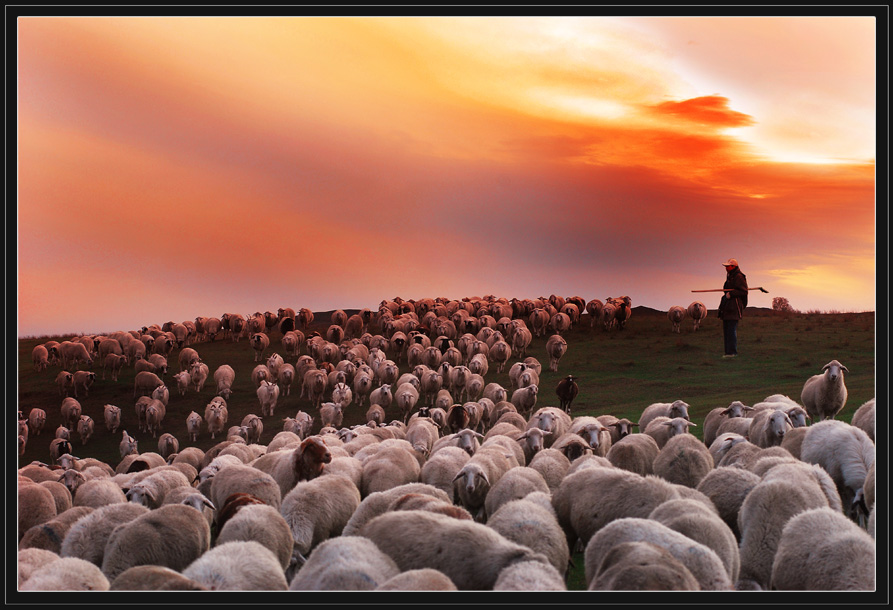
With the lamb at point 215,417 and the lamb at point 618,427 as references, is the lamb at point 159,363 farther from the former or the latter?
the lamb at point 618,427

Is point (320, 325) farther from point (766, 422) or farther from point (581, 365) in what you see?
point (766, 422)

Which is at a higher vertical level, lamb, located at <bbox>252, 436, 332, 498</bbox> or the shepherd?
the shepherd

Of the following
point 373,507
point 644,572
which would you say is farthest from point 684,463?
point 644,572

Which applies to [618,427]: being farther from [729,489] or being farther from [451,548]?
[451,548]

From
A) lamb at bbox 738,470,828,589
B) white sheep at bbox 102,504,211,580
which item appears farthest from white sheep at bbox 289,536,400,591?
lamb at bbox 738,470,828,589

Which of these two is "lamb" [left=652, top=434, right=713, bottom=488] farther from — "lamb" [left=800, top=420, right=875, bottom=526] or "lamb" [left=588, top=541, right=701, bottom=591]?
"lamb" [left=588, top=541, right=701, bottom=591]

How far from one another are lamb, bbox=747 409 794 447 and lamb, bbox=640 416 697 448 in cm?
124

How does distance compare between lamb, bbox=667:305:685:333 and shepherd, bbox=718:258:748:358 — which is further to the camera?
lamb, bbox=667:305:685:333

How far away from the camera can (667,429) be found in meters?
14.0

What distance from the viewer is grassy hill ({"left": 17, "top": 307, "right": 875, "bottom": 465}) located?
24.6m

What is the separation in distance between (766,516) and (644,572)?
121 inches
